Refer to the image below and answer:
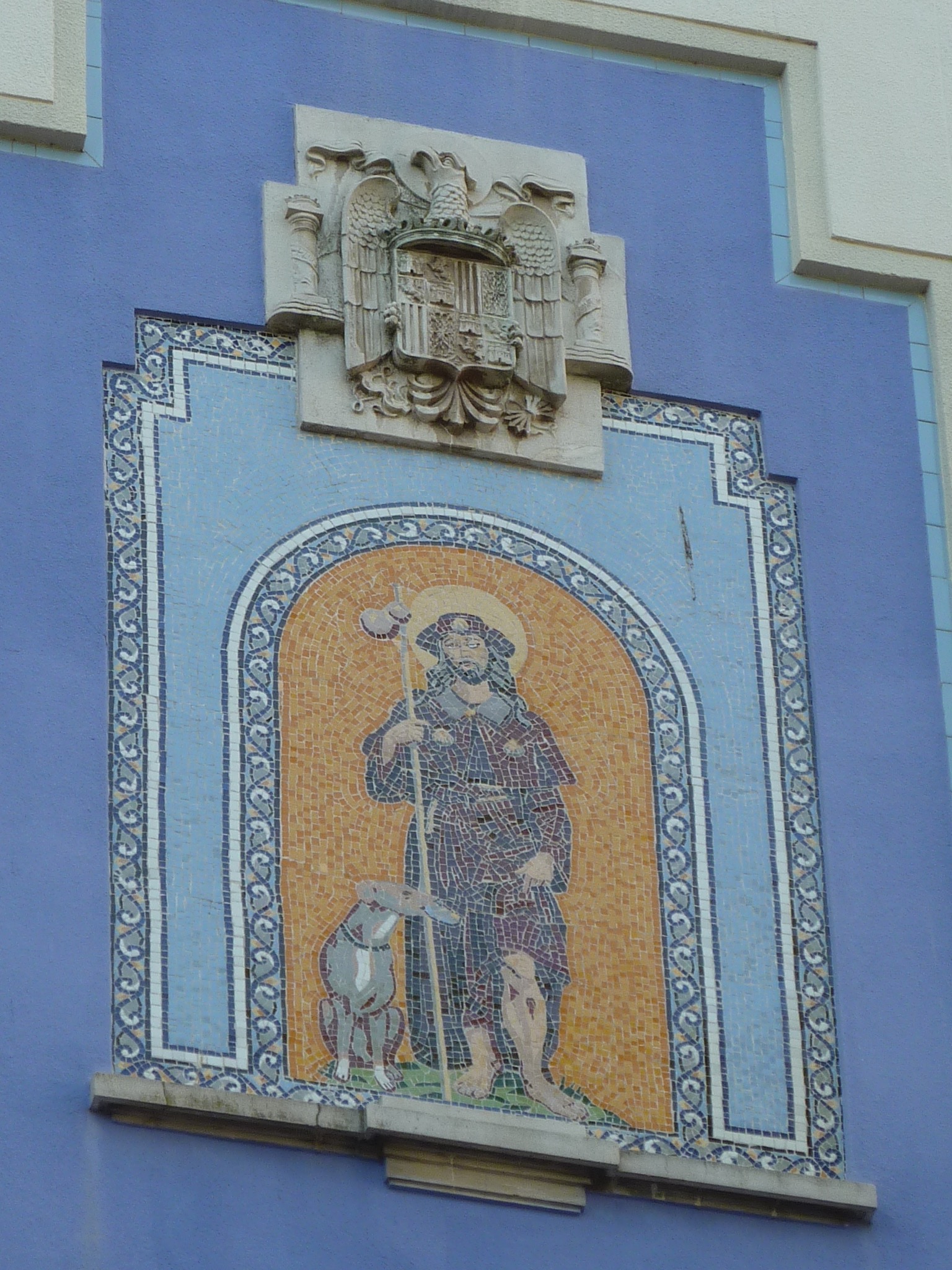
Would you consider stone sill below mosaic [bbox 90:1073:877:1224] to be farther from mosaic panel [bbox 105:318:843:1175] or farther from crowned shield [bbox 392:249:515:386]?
crowned shield [bbox 392:249:515:386]

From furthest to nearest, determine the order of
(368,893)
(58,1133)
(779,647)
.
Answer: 1. (779,647)
2. (368,893)
3. (58,1133)

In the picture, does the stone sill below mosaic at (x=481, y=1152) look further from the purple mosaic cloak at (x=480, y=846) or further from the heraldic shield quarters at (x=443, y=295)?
the heraldic shield quarters at (x=443, y=295)

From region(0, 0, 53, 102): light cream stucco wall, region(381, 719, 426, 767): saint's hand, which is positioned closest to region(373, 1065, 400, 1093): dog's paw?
region(381, 719, 426, 767): saint's hand

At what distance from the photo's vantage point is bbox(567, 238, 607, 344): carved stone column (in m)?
13.2

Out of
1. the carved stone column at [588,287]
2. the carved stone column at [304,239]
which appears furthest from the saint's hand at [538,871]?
the carved stone column at [304,239]

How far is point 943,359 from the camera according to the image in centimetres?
1375

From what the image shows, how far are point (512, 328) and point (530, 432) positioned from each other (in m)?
0.34

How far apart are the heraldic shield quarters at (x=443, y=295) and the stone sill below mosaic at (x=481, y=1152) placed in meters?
2.37

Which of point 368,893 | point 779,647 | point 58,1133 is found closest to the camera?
point 58,1133

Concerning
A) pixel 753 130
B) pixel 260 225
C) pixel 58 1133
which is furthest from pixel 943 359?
pixel 58 1133

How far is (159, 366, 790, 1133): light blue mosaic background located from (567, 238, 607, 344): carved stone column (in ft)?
1.20

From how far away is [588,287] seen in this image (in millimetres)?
13305

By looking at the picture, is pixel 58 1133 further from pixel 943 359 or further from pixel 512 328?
pixel 943 359

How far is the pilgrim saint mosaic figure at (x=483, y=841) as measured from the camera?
1199cm
